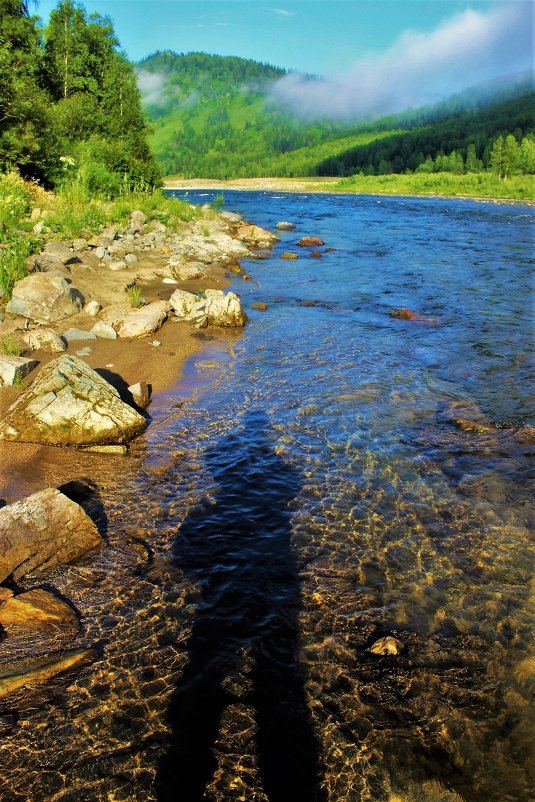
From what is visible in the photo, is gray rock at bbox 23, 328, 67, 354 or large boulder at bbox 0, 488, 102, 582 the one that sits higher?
gray rock at bbox 23, 328, 67, 354

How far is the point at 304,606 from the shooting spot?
17.5 feet

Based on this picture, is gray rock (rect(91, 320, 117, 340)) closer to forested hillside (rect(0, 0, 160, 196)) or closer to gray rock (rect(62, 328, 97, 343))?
gray rock (rect(62, 328, 97, 343))

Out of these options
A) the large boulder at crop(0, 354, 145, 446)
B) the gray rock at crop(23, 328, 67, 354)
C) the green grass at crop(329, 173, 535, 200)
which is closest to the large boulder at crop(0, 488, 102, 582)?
the large boulder at crop(0, 354, 145, 446)

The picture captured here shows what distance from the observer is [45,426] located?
8047mm

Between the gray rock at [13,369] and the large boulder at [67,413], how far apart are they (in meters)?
1.39

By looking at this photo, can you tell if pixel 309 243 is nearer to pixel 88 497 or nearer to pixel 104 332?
pixel 104 332

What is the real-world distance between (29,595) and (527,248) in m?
35.1

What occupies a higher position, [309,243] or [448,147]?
[448,147]

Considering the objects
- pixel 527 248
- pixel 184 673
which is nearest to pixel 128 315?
pixel 184 673

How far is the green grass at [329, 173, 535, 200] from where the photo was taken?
283 feet

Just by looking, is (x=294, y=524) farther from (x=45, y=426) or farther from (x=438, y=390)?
(x=438, y=390)

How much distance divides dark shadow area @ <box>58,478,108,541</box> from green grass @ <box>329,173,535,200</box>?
92593 mm

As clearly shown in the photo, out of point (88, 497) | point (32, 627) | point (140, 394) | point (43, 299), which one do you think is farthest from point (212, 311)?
point (32, 627)

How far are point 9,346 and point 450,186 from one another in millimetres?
109756
